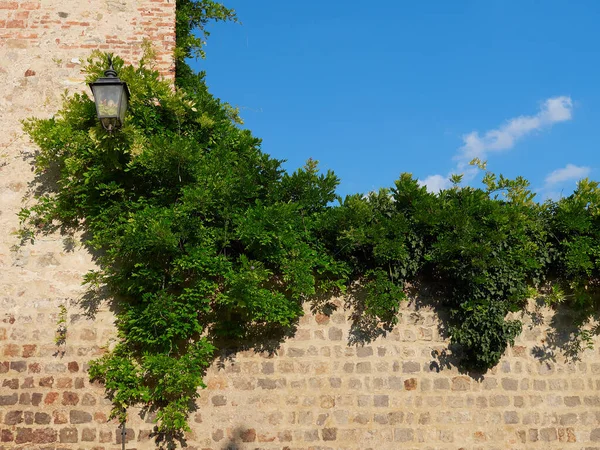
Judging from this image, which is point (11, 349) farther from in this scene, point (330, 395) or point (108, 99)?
point (330, 395)

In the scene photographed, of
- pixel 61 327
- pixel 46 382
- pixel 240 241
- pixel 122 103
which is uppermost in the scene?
pixel 122 103

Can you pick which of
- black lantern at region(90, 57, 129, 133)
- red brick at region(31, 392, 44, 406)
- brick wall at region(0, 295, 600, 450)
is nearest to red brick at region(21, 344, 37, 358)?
brick wall at region(0, 295, 600, 450)

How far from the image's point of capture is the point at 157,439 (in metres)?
5.39

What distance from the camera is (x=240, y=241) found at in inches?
223

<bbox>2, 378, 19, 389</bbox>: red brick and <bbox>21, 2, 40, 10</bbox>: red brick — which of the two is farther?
<bbox>21, 2, 40, 10</bbox>: red brick

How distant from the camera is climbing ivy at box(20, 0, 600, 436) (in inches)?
213

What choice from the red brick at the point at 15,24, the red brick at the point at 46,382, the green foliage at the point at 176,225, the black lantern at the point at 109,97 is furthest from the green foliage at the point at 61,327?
the red brick at the point at 15,24

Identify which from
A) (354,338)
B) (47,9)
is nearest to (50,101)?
(47,9)

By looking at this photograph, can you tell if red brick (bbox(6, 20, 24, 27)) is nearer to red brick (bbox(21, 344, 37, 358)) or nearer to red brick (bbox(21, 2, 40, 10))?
red brick (bbox(21, 2, 40, 10))

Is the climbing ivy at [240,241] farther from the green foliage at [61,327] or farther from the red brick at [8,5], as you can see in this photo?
the red brick at [8,5]

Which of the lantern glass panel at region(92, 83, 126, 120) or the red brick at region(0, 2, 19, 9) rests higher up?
the red brick at region(0, 2, 19, 9)

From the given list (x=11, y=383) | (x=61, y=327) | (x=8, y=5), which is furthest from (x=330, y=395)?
(x=8, y=5)

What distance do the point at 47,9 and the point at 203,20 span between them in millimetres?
1935

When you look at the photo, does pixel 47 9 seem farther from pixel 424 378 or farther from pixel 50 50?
pixel 424 378
